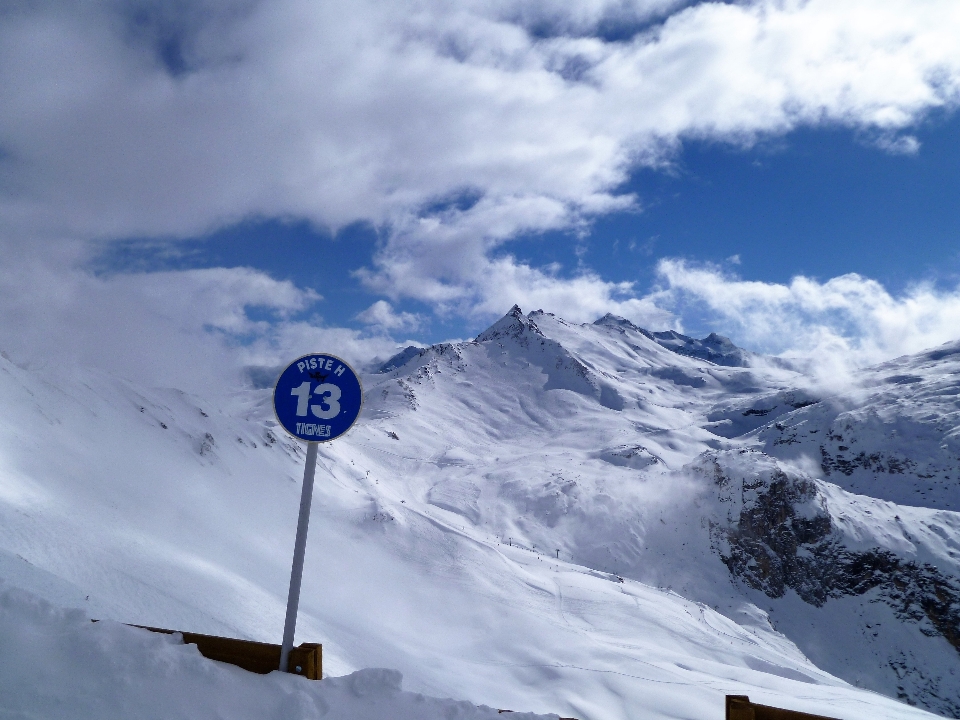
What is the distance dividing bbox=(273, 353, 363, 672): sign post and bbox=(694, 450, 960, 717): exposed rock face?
6375cm

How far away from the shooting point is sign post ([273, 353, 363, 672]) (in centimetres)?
526

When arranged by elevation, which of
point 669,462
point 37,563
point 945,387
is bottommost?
point 37,563

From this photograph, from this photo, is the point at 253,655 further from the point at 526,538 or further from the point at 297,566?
the point at 526,538

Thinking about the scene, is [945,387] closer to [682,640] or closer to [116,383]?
[682,640]

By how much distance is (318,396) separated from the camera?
530 cm

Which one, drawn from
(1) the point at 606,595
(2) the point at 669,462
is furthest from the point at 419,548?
(2) the point at 669,462

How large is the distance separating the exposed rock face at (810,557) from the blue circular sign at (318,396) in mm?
63809

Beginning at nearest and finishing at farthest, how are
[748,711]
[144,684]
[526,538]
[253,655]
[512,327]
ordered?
[748,711], [144,684], [253,655], [526,538], [512,327]

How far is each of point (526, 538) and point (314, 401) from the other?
53366 millimetres

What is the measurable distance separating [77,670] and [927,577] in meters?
76.4

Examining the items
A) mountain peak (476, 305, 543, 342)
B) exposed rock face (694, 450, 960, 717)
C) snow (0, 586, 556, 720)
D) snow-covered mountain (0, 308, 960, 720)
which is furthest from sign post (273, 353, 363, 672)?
mountain peak (476, 305, 543, 342)

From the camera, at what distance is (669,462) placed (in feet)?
306

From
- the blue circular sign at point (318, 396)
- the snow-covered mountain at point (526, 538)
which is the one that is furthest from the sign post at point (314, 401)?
the snow-covered mountain at point (526, 538)

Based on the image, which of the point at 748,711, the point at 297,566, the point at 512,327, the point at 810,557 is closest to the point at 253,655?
the point at 297,566
